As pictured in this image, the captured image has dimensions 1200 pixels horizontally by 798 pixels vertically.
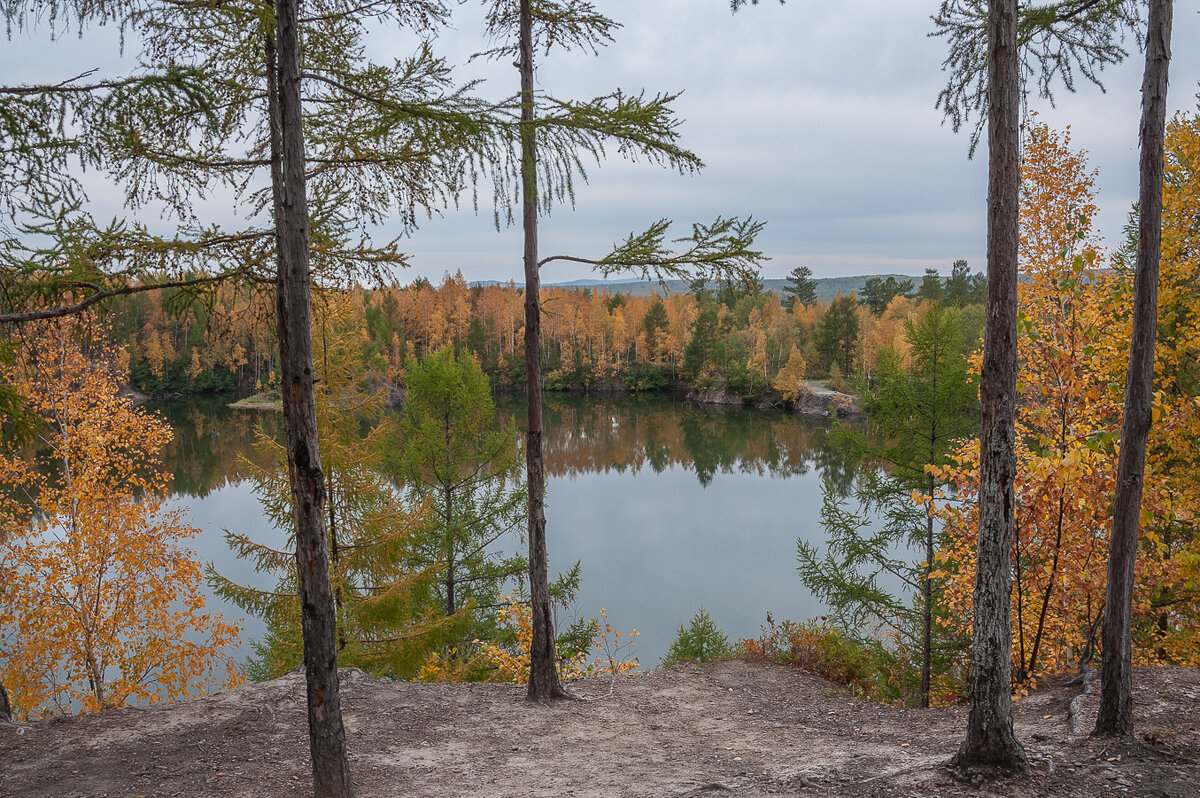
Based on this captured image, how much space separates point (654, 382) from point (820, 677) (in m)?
56.6

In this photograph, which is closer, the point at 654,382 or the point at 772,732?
the point at 772,732

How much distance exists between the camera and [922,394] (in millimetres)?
11320

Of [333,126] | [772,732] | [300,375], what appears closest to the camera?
[300,375]

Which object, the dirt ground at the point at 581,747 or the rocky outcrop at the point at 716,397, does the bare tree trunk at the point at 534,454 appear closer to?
the dirt ground at the point at 581,747

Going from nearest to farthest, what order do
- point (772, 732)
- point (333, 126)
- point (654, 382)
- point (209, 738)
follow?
point (333, 126) < point (209, 738) < point (772, 732) < point (654, 382)

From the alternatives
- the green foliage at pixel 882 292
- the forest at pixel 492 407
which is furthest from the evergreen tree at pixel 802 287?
the forest at pixel 492 407

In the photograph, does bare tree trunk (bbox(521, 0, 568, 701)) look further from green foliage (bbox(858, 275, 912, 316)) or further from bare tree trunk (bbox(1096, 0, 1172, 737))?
green foliage (bbox(858, 275, 912, 316))

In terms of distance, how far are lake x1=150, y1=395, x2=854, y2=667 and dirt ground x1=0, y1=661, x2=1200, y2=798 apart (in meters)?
4.48

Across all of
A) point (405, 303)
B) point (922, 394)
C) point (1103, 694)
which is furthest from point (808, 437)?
point (405, 303)

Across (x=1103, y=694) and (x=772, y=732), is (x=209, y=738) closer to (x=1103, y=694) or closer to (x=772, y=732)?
(x=772, y=732)

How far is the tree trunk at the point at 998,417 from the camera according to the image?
4211mm

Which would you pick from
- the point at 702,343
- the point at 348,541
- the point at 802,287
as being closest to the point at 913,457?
the point at 348,541

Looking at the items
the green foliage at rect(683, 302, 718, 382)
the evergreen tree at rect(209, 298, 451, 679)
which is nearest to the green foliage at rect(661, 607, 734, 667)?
the evergreen tree at rect(209, 298, 451, 679)

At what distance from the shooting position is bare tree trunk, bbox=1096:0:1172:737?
468cm
